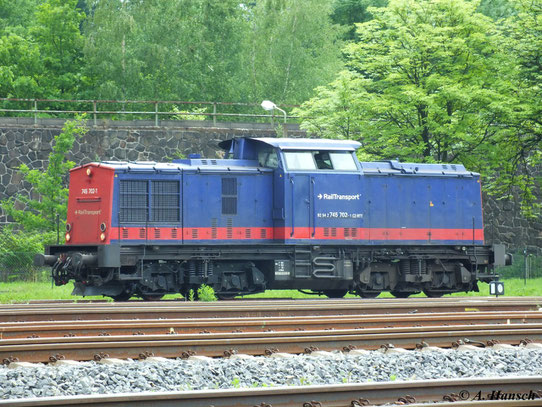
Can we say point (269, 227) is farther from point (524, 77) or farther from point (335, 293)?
point (524, 77)

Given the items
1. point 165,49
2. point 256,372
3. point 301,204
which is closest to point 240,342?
point 256,372

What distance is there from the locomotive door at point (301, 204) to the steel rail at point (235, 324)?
6.41 meters

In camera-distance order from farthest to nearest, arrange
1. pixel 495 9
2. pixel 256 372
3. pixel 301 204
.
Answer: pixel 495 9, pixel 301 204, pixel 256 372

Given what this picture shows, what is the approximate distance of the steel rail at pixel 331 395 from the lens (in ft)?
22.9

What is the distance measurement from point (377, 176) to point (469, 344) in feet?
33.6

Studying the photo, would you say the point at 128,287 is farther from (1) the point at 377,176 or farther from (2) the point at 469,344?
(2) the point at 469,344

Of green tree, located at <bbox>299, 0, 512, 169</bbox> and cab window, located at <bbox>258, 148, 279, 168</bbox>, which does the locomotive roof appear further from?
green tree, located at <bbox>299, 0, 512, 169</bbox>

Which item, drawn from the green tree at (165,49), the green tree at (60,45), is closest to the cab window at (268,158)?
the green tree at (165,49)

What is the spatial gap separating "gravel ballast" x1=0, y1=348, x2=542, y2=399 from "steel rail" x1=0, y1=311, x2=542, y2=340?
244cm

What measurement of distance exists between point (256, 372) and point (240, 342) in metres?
1.35

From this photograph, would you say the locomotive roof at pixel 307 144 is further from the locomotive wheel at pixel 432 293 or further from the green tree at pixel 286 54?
the green tree at pixel 286 54

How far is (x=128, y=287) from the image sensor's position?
778 inches

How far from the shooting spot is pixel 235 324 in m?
12.7

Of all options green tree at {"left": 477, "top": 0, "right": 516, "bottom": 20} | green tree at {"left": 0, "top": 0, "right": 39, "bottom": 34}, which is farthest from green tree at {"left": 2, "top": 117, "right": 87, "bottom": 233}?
green tree at {"left": 0, "top": 0, "right": 39, "bottom": 34}
